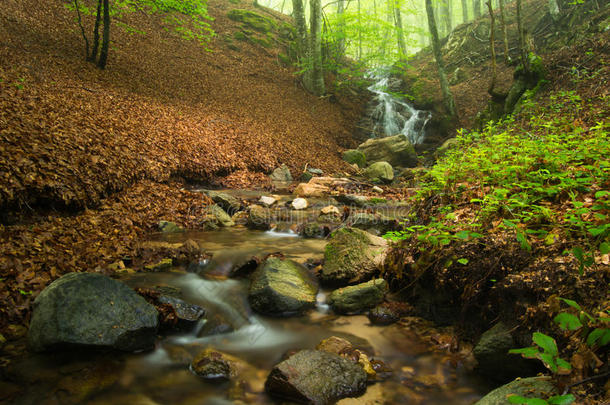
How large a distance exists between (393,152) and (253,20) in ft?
49.2

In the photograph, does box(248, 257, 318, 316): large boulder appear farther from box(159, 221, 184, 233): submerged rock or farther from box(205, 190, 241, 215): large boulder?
box(205, 190, 241, 215): large boulder

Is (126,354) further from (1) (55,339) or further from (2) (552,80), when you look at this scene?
(2) (552,80)

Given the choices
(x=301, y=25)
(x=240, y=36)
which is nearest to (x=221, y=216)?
(x=301, y=25)

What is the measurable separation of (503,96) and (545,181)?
1090 cm

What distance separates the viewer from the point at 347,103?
62.2ft

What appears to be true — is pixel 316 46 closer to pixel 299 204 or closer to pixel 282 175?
pixel 282 175

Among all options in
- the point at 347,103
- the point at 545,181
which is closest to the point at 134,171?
the point at 545,181

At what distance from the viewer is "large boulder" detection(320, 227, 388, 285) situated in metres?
4.52

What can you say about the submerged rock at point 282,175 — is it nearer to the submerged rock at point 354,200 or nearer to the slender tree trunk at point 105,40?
the submerged rock at point 354,200

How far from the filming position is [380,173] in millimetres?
11969

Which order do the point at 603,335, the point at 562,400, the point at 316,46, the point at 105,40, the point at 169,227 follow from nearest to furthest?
the point at 562,400 → the point at 603,335 → the point at 169,227 → the point at 105,40 → the point at 316,46

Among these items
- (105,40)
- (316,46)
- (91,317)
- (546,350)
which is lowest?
(91,317)

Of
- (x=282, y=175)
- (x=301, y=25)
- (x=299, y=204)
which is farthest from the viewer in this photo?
(x=301, y=25)

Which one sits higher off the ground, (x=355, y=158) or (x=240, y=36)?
(x=240, y=36)
